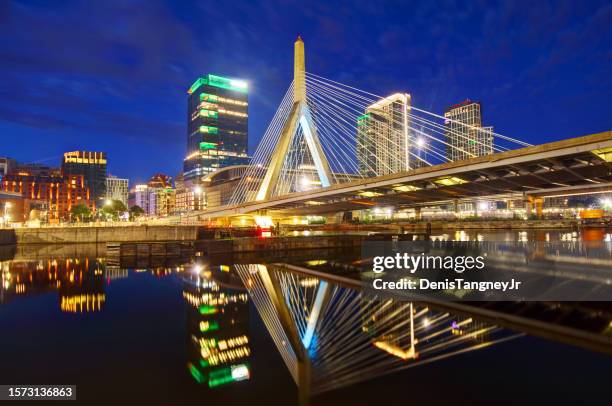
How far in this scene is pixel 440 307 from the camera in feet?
37.4

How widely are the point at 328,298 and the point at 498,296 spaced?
233 inches

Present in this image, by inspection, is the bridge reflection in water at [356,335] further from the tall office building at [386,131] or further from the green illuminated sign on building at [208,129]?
the green illuminated sign on building at [208,129]

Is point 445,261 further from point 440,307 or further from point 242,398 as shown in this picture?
point 242,398

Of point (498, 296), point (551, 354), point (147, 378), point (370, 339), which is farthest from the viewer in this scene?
point (498, 296)

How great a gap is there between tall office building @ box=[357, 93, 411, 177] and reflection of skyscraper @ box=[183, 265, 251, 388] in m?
31.2

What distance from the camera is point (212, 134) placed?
7485 inches

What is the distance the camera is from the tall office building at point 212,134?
18562cm

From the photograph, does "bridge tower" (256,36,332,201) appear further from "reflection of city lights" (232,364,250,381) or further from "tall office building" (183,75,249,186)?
"tall office building" (183,75,249,186)

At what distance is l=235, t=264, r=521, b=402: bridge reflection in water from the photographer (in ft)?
23.7

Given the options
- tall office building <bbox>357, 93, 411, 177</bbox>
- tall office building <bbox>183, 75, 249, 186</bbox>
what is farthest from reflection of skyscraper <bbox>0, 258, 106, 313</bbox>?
tall office building <bbox>183, 75, 249, 186</bbox>

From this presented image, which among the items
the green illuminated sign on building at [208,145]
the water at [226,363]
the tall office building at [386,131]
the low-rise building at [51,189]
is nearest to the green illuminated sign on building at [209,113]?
the green illuminated sign on building at [208,145]

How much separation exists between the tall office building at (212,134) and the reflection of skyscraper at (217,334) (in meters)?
173

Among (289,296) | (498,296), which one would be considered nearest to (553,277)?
(498,296)

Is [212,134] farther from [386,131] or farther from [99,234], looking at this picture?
[99,234]
